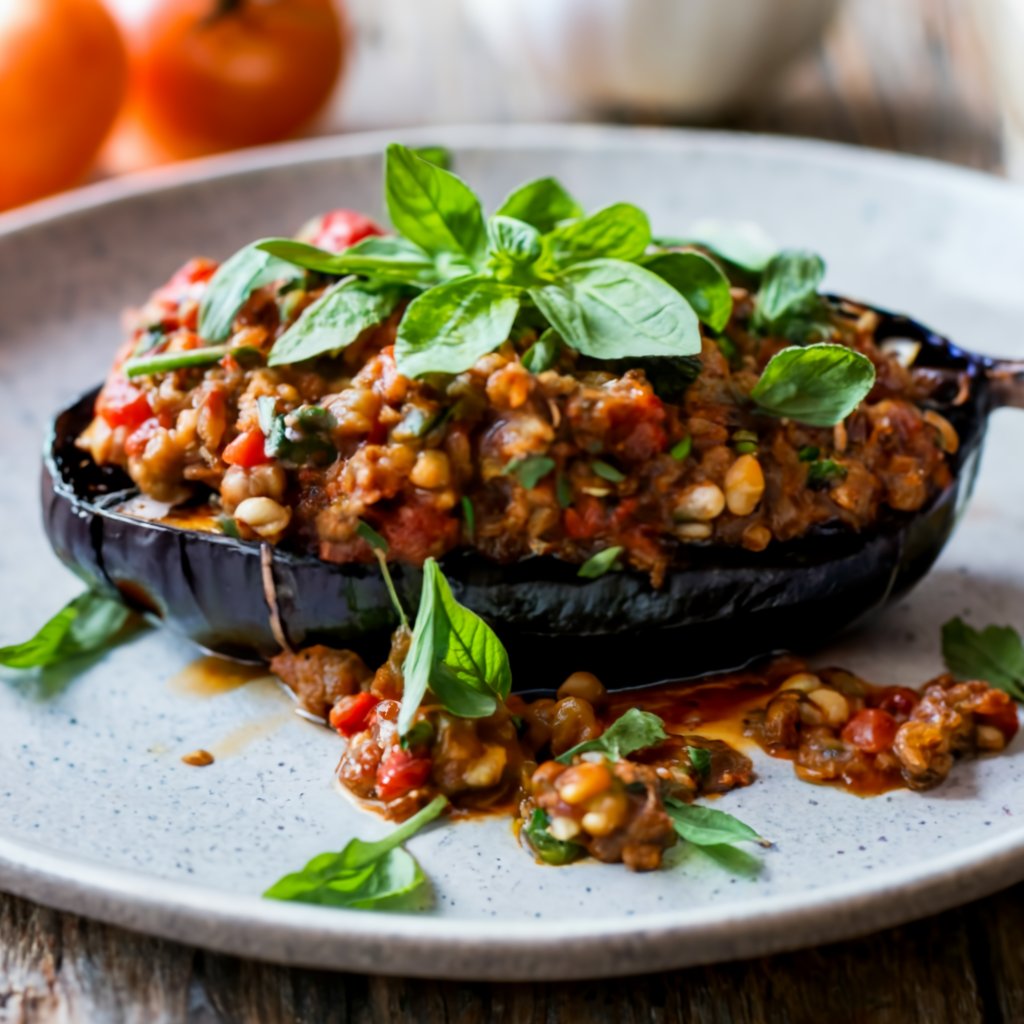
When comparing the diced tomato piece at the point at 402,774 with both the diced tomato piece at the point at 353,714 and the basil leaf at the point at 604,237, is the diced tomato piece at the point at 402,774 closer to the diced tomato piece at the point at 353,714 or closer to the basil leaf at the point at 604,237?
the diced tomato piece at the point at 353,714

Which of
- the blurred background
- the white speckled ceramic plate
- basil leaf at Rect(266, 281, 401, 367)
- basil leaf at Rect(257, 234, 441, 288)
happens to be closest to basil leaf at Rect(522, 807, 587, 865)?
the white speckled ceramic plate

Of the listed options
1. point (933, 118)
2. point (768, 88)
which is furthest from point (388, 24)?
point (933, 118)

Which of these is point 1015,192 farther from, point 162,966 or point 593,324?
point 162,966

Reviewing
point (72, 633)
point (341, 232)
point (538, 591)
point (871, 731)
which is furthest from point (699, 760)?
point (341, 232)

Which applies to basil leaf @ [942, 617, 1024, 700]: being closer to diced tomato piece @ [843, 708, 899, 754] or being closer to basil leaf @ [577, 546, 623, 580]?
diced tomato piece @ [843, 708, 899, 754]

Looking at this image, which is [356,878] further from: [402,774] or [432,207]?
[432,207]

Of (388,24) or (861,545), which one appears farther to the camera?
(388,24)

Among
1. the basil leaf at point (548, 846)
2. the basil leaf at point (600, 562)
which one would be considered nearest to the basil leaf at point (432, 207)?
the basil leaf at point (600, 562)
